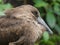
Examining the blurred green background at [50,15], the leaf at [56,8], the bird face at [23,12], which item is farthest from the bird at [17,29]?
the leaf at [56,8]

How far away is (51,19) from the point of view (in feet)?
17.3

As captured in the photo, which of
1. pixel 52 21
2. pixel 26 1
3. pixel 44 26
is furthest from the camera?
pixel 26 1

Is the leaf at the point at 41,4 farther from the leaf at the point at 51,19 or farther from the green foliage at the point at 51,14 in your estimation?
the leaf at the point at 51,19

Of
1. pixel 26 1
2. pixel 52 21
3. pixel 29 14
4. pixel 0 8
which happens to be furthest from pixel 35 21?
pixel 26 1

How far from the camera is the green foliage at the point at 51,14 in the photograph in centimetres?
528

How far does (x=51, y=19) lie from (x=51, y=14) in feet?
0.36

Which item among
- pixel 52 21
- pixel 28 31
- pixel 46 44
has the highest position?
pixel 28 31

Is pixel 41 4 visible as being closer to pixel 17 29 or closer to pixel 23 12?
pixel 23 12

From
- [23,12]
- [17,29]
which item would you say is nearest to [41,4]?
[23,12]

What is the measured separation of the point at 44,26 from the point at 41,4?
806 mm

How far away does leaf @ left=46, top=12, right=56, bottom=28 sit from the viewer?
17.2 feet

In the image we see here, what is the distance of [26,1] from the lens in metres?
5.64

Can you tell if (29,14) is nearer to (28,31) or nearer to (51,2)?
(28,31)

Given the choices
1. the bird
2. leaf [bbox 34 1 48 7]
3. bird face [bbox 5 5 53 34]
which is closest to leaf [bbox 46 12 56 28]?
leaf [bbox 34 1 48 7]
